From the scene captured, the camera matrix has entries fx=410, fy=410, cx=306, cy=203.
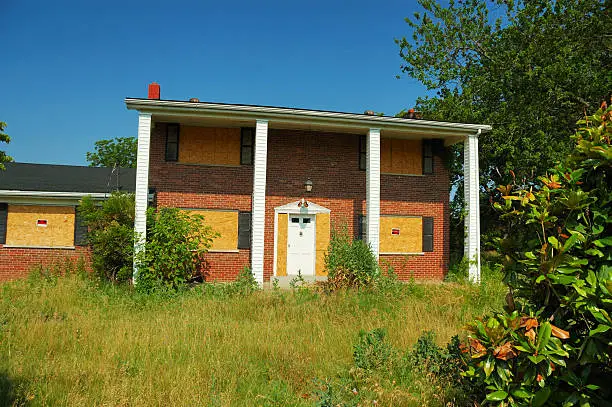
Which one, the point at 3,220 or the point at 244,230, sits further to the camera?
the point at 3,220

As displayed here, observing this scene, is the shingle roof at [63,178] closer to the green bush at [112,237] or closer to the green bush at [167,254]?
the green bush at [112,237]

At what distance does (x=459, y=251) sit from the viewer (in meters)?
18.6

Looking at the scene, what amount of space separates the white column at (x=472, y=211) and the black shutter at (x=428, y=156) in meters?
1.60

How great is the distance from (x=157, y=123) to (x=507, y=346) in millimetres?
13610

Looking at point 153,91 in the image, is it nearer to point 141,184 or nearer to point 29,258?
point 141,184

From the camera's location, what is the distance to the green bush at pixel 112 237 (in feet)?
38.8

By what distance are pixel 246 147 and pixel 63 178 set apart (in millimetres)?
8625

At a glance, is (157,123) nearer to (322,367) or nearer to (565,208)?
(322,367)

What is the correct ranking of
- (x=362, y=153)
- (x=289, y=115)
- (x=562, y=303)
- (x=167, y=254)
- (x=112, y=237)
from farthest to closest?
(x=362, y=153)
(x=289, y=115)
(x=112, y=237)
(x=167, y=254)
(x=562, y=303)

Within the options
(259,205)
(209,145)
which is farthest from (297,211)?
(209,145)

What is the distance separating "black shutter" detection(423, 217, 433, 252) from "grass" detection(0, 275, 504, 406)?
5401 mm

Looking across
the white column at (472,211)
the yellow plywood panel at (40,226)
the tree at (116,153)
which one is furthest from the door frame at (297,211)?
the tree at (116,153)

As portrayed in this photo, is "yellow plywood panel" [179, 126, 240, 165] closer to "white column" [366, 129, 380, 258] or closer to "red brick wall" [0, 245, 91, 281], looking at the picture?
"white column" [366, 129, 380, 258]

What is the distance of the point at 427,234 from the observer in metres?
15.7
